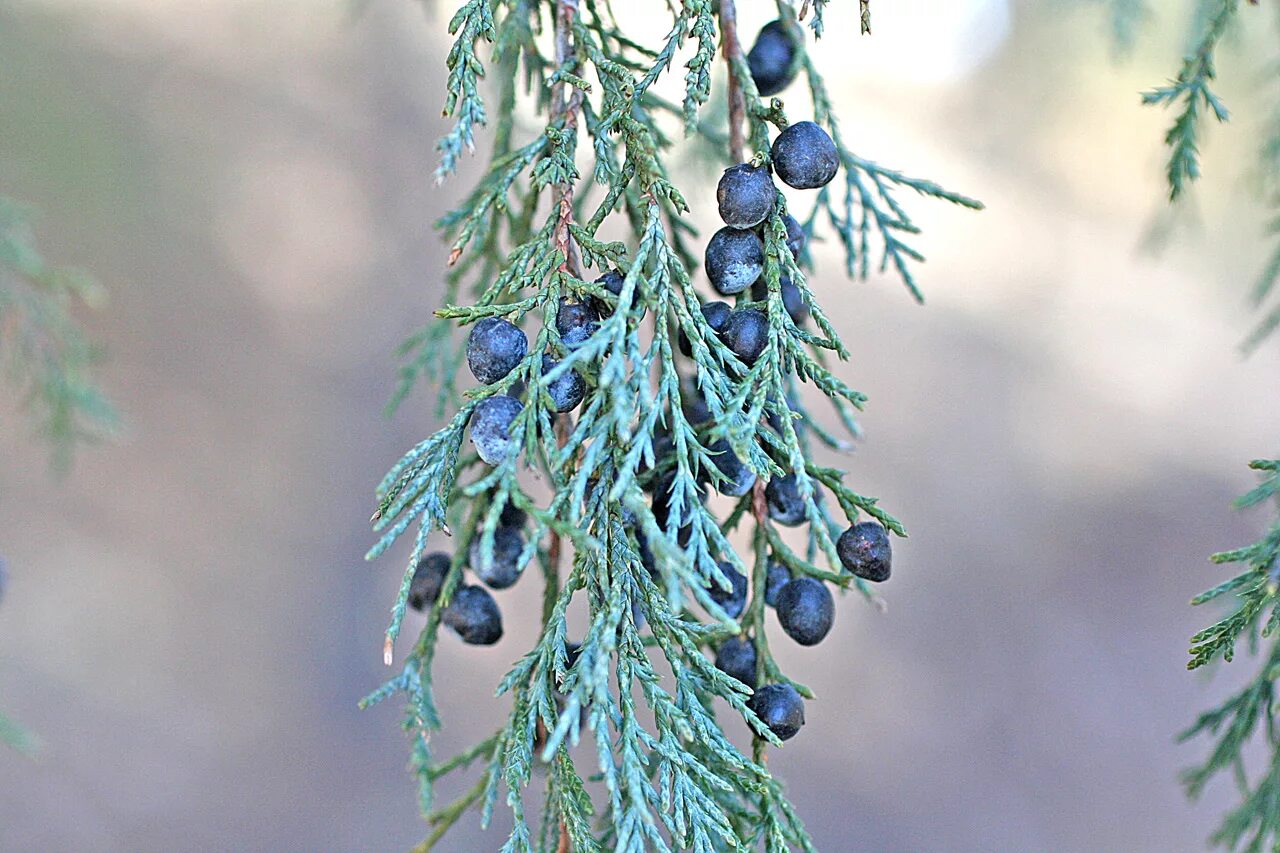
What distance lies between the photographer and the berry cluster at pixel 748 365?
1.07 metres

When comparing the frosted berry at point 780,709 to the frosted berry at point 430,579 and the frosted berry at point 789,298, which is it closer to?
the frosted berry at point 789,298

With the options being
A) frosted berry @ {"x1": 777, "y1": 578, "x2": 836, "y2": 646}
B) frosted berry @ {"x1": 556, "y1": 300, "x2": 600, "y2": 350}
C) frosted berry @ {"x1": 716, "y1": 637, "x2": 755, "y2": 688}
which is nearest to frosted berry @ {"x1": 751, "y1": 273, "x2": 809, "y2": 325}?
frosted berry @ {"x1": 556, "y1": 300, "x2": 600, "y2": 350}

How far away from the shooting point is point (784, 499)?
1299mm

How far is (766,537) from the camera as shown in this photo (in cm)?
131

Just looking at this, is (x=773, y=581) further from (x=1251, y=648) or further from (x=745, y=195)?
(x=1251, y=648)

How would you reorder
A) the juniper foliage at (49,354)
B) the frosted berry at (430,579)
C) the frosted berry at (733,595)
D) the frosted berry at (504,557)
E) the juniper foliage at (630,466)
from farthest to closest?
the juniper foliage at (49,354) < the frosted berry at (430,579) < the frosted berry at (504,557) < the frosted berry at (733,595) < the juniper foliage at (630,466)

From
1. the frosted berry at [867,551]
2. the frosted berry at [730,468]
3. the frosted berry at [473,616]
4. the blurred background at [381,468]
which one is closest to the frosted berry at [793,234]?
the frosted berry at [730,468]

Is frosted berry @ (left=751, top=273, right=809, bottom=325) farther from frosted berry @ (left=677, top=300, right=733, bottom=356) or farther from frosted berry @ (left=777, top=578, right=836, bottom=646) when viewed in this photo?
frosted berry @ (left=777, top=578, right=836, bottom=646)

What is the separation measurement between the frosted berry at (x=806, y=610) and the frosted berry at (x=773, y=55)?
2.59 feet

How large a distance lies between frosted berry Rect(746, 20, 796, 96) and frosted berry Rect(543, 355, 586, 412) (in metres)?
0.66

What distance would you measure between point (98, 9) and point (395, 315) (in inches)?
125

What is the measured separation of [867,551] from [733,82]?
71 centimetres

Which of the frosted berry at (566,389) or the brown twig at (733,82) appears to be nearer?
the frosted berry at (566,389)

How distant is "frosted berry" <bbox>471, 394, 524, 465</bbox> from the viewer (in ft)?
3.44
